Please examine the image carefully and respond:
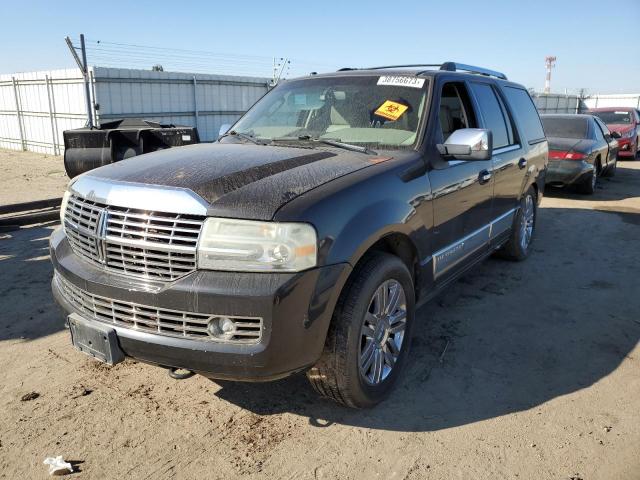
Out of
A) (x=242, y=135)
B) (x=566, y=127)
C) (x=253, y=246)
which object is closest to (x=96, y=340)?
(x=253, y=246)

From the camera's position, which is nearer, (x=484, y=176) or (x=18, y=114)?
(x=484, y=176)

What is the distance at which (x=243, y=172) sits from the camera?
283 cm

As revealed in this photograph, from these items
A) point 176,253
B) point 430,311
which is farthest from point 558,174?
point 176,253

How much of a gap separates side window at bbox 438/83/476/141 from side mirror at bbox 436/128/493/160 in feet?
0.65

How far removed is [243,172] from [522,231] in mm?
3999

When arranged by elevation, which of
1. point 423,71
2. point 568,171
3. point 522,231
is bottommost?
point 522,231

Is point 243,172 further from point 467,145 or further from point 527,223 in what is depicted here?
point 527,223

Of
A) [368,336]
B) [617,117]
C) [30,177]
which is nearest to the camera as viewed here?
[368,336]

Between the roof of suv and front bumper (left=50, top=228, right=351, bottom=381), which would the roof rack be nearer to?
the roof of suv

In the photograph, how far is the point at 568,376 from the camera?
346 centimetres

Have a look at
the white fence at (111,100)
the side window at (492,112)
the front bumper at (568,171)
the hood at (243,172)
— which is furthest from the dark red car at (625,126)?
the hood at (243,172)

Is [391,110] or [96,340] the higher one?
[391,110]

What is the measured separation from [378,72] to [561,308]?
101 inches

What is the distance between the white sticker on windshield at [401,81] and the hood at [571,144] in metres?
7.31
